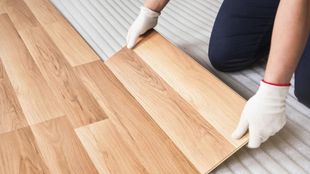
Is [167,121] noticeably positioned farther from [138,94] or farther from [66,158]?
[66,158]

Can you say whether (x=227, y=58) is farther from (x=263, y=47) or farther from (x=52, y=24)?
(x=52, y=24)

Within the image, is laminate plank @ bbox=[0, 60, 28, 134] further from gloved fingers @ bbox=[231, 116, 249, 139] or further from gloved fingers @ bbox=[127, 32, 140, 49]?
gloved fingers @ bbox=[231, 116, 249, 139]

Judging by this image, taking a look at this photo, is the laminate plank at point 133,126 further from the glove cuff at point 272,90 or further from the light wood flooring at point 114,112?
the glove cuff at point 272,90

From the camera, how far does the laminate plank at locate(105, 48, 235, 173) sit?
3.54 feet

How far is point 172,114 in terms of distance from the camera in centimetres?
123

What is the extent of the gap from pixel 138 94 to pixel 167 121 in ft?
0.67

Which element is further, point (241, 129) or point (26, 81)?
point (26, 81)

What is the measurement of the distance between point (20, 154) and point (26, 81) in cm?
44

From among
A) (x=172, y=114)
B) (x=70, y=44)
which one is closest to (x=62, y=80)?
(x=70, y=44)

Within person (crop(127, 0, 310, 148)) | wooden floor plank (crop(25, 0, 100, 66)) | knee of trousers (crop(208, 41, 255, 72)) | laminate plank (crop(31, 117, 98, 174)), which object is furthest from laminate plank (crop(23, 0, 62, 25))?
knee of trousers (crop(208, 41, 255, 72))

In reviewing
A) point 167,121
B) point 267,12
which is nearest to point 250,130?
point 167,121

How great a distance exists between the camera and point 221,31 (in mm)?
1460

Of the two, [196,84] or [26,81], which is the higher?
[196,84]

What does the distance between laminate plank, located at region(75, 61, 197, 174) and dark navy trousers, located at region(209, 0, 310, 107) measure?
436 mm
